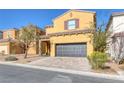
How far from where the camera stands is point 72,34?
84.7 ft

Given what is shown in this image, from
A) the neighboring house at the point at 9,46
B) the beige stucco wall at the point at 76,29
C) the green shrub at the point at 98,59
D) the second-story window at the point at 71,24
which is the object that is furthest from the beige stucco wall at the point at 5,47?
the green shrub at the point at 98,59

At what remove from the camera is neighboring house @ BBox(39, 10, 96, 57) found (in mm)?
25000

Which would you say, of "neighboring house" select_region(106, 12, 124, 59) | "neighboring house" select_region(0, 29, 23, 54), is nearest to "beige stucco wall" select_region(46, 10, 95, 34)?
"neighboring house" select_region(106, 12, 124, 59)

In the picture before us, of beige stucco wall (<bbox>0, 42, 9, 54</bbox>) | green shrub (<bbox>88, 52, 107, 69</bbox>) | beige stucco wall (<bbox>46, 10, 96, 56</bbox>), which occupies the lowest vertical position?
green shrub (<bbox>88, 52, 107, 69</bbox>)

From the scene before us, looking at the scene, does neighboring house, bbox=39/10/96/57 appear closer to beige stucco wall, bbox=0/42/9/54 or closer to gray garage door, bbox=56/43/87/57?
gray garage door, bbox=56/43/87/57

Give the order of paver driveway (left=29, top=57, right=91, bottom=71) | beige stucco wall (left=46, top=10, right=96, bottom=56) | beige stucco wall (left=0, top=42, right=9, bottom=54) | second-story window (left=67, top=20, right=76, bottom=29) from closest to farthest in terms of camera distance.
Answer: paver driveway (left=29, top=57, right=91, bottom=71) → beige stucco wall (left=46, top=10, right=96, bottom=56) → second-story window (left=67, top=20, right=76, bottom=29) → beige stucco wall (left=0, top=42, right=9, bottom=54)

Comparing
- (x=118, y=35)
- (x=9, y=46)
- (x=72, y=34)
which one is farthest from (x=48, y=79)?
(x=9, y=46)

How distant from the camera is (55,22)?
29375 millimetres

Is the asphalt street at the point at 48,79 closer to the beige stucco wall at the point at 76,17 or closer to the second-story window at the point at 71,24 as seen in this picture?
the beige stucco wall at the point at 76,17
